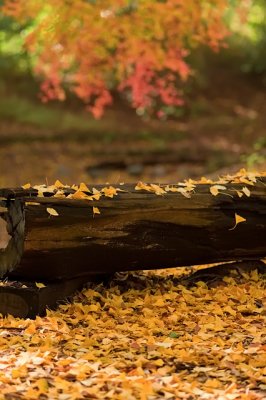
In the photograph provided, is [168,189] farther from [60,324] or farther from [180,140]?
[180,140]

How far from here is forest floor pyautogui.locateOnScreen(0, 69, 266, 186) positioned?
1616 cm

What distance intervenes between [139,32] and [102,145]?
25.9 ft

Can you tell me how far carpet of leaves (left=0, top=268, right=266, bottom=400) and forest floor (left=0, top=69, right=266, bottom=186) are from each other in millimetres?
7820

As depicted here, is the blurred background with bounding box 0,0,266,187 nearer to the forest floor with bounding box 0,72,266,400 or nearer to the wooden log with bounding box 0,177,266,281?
the wooden log with bounding box 0,177,266,281

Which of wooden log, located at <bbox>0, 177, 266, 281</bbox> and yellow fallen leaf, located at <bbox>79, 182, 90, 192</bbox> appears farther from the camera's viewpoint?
yellow fallen leaf, located at <bbox>79, 182, 90, 192</bbox>

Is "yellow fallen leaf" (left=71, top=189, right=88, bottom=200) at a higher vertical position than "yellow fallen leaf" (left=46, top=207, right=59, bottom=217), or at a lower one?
higher

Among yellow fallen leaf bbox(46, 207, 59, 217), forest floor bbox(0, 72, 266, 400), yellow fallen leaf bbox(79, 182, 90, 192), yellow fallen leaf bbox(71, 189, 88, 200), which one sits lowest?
forest floor bbox(0, 72, 266, 400)

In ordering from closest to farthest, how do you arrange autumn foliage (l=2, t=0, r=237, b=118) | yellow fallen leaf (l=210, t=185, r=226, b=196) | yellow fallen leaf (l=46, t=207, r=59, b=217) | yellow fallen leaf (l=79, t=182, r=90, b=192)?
1. yellow fallen leaf (l=46, t=207, r=59, b=217)
2. yellow fallen leaf (l=79, t=182, r=90, b=192)
3. yellow fallen leaf (l=210, t=185, r=226, b=196)
4. autumn foliage (l=2, t=0, r=237, b=118)

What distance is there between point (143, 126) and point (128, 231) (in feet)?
48.4

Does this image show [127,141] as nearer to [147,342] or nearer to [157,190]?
[157,190]

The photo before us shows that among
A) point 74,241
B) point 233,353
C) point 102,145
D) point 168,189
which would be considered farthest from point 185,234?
point 102,145

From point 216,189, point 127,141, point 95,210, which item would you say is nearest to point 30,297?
point 95,210

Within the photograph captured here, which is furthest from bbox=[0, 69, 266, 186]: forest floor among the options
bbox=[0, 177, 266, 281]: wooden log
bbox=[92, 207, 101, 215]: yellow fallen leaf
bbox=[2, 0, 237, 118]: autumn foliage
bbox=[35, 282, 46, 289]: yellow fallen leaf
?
bbox=[35, 282, 46, 289]: yellow fallen leaf

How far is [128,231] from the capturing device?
588 centimetres
